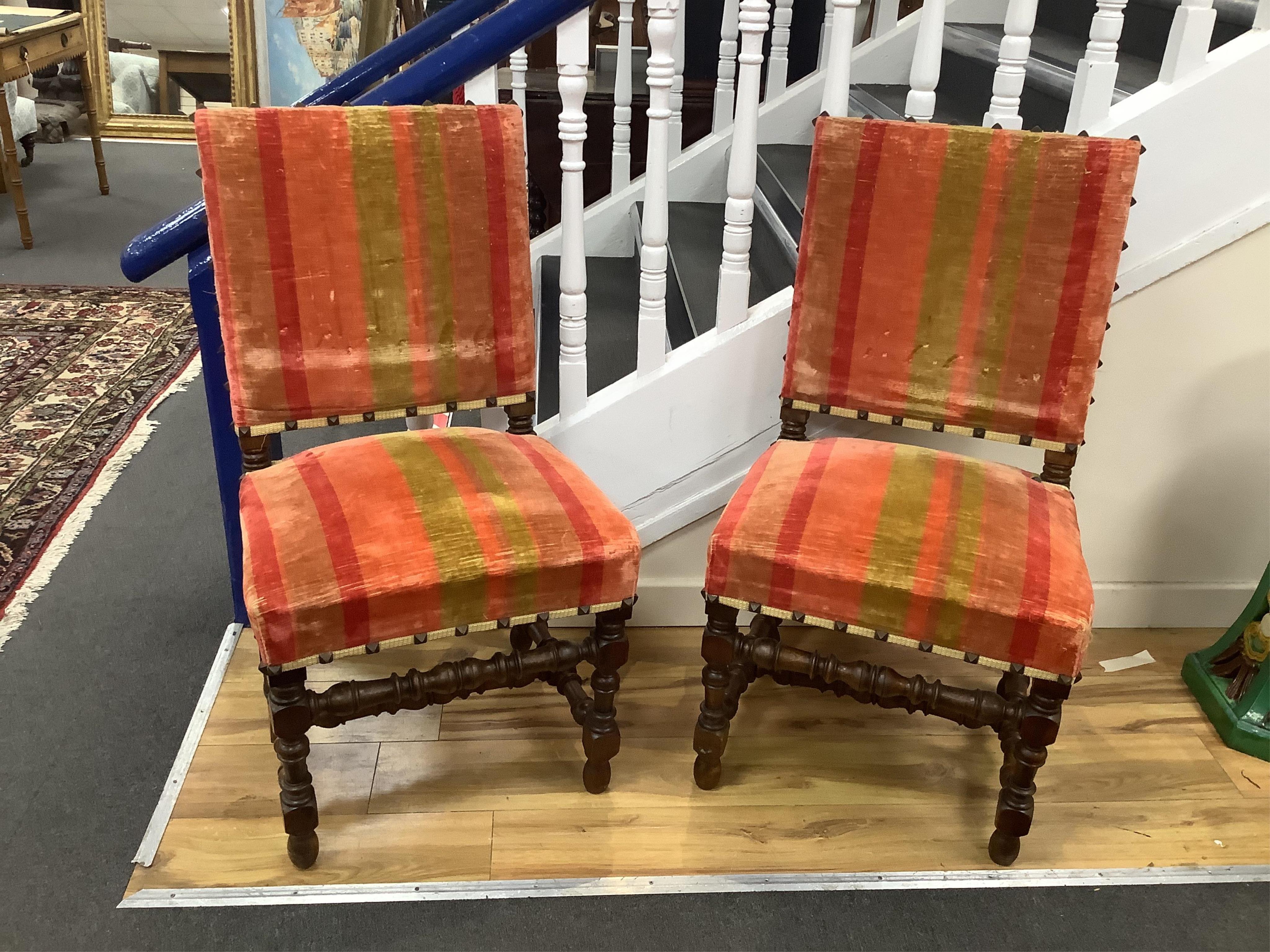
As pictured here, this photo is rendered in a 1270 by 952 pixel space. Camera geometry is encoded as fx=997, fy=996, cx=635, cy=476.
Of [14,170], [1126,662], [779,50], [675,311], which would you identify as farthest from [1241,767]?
[14,170]

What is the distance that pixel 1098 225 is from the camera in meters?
1.48

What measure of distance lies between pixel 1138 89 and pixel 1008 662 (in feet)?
3.60

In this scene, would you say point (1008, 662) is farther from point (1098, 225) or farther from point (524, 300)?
point (524, 300)

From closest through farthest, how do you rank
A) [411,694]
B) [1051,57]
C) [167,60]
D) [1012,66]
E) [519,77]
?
[411,694] → [1012,66] → [1051,57] → [519,77] → [167,60]

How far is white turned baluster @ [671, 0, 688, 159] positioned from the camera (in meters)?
2.56

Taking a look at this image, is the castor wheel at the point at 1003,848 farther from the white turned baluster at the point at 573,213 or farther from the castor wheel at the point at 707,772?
the white turned baluster at the point at 573,213

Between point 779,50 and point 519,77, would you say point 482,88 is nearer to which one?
point 519,77

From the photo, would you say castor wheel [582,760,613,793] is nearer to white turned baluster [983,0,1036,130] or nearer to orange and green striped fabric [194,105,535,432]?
orange and green striped fabric [194,105,535,432]

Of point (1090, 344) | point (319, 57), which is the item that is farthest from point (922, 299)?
point (319, 57)

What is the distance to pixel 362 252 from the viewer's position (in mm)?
1530

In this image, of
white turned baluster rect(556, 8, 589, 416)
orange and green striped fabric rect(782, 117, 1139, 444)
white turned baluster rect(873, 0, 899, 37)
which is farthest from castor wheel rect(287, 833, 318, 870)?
white turned baluster rect(873, 0, 899, 37)

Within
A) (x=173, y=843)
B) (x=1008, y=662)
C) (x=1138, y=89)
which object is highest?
(x=1138, y=89)

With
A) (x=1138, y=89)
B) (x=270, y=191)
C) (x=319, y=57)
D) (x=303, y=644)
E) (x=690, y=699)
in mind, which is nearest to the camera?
(x=303, y=644)

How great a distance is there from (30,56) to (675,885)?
4.27 m
